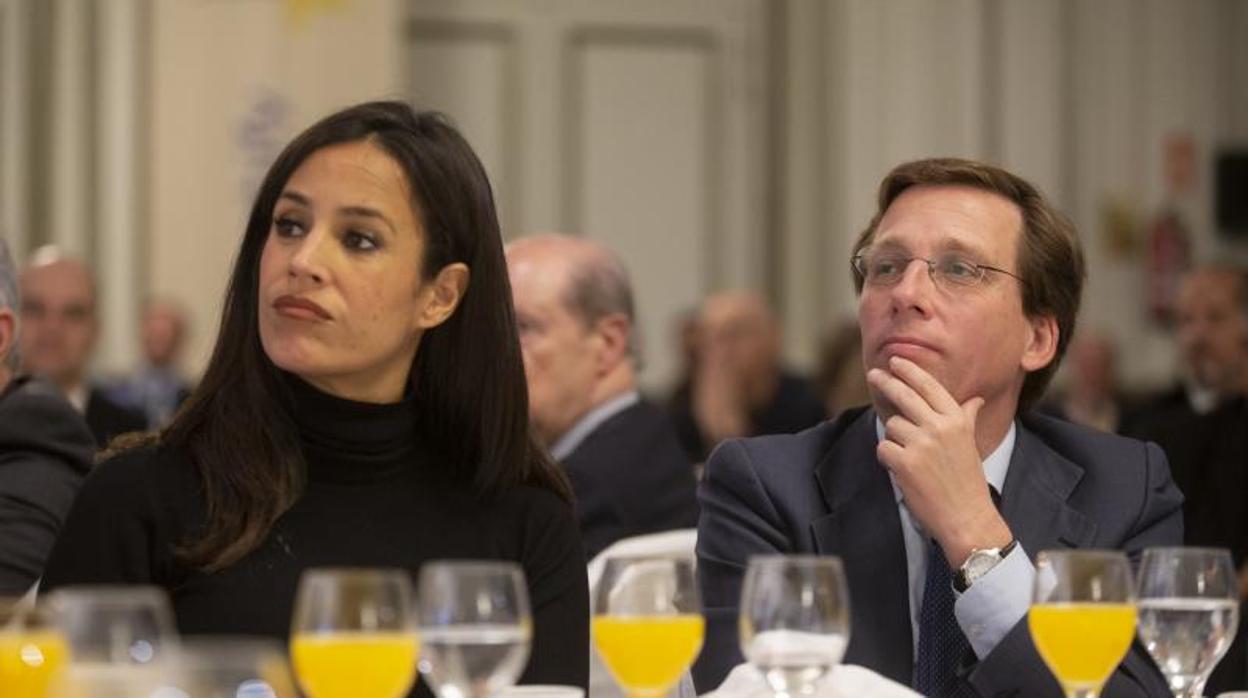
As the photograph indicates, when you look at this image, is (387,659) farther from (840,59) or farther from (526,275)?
(840,59)

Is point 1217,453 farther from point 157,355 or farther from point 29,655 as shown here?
point 29,655

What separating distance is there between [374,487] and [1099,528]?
0.92 m

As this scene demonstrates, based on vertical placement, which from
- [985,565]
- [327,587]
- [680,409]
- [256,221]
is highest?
[256,221]

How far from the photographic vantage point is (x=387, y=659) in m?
1.85

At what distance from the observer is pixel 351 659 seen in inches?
72.4

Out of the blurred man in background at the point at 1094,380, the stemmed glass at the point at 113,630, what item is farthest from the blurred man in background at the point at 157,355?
the stemmed glass at the point at 113,630

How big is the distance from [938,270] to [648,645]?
1.04 metres

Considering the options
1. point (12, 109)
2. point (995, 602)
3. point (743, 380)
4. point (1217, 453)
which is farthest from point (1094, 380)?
point (995, 602)

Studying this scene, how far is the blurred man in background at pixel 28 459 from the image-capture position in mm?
3205

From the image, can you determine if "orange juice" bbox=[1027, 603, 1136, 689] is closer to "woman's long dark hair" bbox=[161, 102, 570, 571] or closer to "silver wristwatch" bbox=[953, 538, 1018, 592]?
"silver wristwatch" bbox=[953, 538, 1018, 592]

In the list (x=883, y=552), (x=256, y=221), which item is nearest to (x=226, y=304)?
(x=256, y=221)

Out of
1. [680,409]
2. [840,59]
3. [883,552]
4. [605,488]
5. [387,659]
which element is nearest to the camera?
[387,659]

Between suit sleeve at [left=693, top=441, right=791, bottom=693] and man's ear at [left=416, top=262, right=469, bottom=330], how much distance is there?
40 cm

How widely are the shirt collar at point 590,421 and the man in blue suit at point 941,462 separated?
1.54 metres
